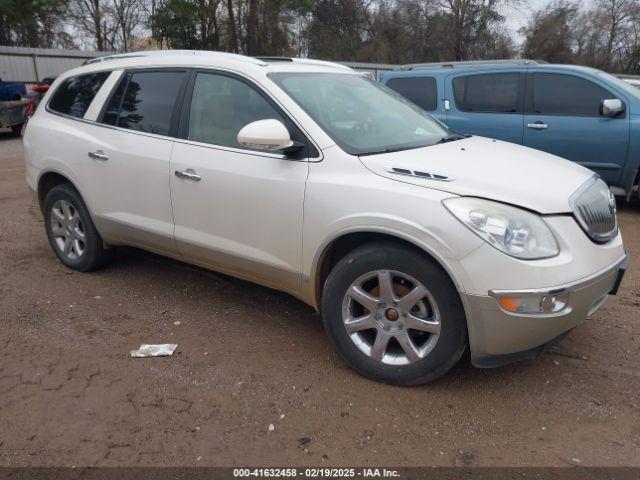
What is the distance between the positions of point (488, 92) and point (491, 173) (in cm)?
491

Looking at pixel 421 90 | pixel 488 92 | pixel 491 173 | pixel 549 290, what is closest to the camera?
pixel 549 290

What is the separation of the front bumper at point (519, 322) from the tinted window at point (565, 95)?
4627 millimetres

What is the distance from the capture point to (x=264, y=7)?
28578mm

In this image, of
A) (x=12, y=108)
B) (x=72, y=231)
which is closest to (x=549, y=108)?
(x=72, y=231)

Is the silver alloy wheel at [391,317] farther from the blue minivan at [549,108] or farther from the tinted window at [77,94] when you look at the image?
the blue minivan at [549,108]

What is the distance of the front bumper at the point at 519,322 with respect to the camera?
270cm

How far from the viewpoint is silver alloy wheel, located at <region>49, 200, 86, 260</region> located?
15.7 ft

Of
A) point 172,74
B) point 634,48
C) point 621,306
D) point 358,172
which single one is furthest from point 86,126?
point 634,48

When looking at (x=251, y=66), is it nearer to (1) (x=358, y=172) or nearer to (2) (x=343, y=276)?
(1) (x=358, y=172)

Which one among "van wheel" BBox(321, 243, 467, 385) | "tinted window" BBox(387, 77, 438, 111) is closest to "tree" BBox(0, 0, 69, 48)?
"tinted window" BBox(387, 77, 438, 111)

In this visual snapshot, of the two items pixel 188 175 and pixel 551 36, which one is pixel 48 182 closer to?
pixel 188 175

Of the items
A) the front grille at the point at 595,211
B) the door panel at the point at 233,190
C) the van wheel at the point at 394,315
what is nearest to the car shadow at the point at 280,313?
the van wheel at the point at 394,315

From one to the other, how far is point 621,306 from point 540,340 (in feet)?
5.52

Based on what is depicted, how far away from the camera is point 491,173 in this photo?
119 inches
